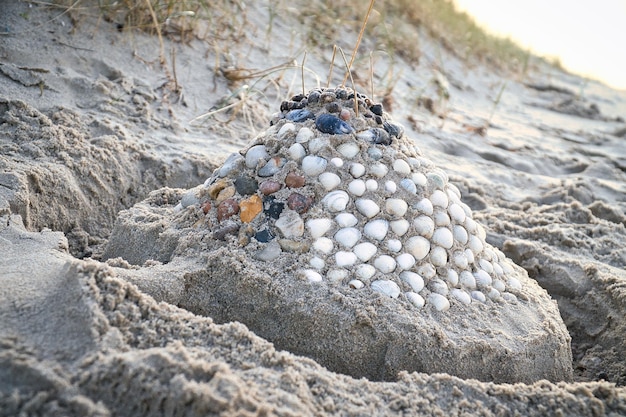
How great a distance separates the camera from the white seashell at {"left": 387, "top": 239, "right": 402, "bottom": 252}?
1.51 meters

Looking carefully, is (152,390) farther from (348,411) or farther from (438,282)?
(438,282)

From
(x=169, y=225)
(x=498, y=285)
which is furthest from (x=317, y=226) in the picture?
(x=498, y=285)

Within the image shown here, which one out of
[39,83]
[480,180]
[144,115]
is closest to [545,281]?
[480,180]

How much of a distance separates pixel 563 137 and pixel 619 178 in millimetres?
1056

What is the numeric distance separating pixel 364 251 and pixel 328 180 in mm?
216

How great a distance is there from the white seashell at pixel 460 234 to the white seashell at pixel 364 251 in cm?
28

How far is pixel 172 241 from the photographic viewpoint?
63.2 inches

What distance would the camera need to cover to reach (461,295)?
5.05 feet

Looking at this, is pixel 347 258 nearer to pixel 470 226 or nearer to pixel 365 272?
pixel 365 272

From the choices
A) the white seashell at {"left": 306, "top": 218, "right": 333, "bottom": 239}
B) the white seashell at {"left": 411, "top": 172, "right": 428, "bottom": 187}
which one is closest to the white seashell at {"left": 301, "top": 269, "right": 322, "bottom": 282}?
the white seashell at {"left": 306, "top": 218, "right": 333, "bottom": 239}

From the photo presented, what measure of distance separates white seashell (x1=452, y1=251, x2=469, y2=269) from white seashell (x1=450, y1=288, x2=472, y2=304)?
7cm

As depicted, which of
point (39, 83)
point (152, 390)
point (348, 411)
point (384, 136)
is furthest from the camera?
point (39, 83)

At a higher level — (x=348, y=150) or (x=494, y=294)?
(x=348, y=150)

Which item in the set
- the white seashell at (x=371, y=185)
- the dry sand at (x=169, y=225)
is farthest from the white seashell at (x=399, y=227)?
the dry sand at (x=169, y=225)
